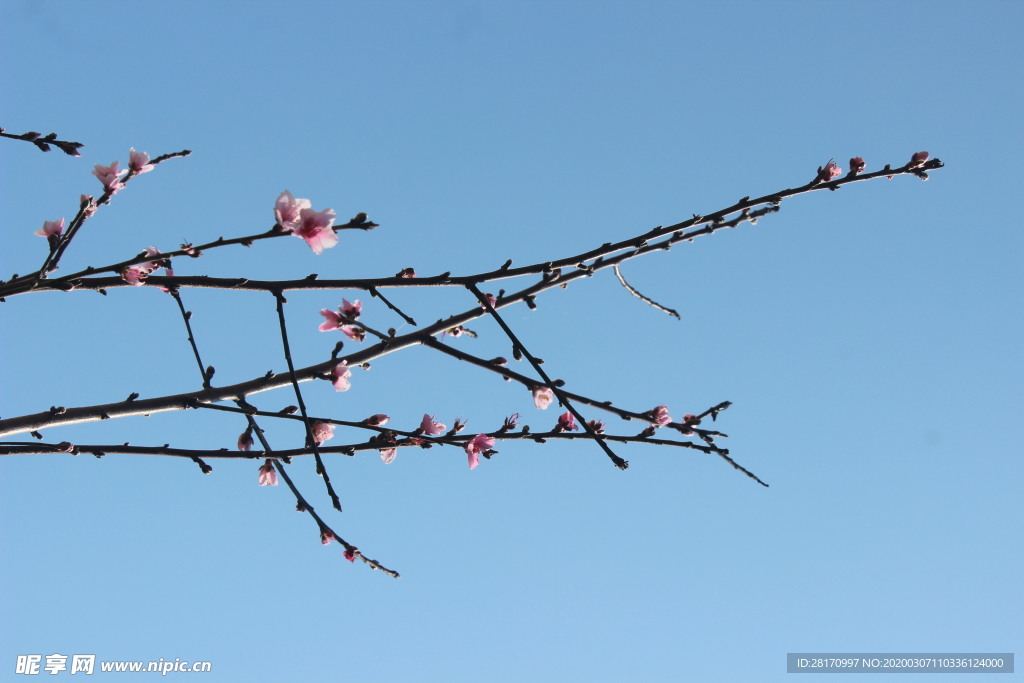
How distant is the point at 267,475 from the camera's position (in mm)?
2840

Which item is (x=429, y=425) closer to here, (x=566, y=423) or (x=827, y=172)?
(x=566, y=423)

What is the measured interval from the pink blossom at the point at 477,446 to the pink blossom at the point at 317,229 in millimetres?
996

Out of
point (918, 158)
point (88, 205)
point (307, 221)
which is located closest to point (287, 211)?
point (307, 221)

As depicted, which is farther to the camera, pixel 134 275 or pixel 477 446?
pixel 477 446

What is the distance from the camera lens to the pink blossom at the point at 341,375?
8.30 ft

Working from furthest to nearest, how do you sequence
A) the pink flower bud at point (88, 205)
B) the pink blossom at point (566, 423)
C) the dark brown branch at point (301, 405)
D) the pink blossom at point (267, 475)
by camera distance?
1. the pink blossom at point (566, 423)
2. the pink blossom at point (267, 475)
3. the pink flower bud at point (88, 205)
4. the dark brown branch at point (301, 405)

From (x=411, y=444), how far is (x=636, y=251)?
4.00ft

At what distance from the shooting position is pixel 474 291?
6.82 feet

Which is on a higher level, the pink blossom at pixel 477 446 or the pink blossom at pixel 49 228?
the pink blossom at pixel 49 228

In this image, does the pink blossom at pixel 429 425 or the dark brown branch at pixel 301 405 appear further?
the pink blossom at pixel 429 425

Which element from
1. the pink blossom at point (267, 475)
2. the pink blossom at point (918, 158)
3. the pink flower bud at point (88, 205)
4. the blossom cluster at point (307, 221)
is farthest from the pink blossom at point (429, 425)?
the pink blossom at point (918, 158)

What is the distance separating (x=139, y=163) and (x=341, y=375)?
4.44 ft

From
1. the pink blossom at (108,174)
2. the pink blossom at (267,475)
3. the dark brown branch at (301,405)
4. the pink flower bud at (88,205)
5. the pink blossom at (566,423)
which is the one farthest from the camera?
the pink blossom at (566,423)

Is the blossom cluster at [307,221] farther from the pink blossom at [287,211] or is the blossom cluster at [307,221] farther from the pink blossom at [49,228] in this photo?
the pink blossom at [49,228]
